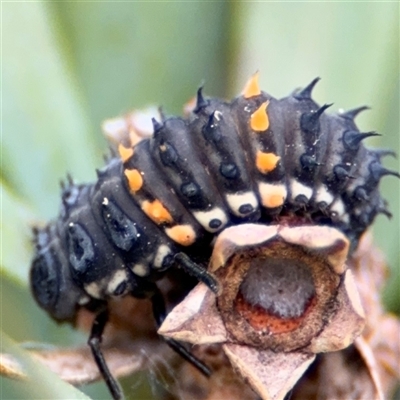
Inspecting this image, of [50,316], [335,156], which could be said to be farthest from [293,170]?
[50,316]

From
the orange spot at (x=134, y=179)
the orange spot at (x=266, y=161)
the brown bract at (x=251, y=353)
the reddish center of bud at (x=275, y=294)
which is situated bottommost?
the brown bract at (x=251, y=353)

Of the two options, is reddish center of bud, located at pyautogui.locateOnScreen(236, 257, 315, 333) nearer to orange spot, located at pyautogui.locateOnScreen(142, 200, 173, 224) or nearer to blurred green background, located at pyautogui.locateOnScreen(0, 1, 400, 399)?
orange spot, located at pyautogui.locateOnScreen(142, 200, 173, 224)

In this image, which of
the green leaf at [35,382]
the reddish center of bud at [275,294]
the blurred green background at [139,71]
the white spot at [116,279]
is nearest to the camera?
the green leaf at [35,382]

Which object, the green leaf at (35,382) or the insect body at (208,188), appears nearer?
the green leaf at (35,382)

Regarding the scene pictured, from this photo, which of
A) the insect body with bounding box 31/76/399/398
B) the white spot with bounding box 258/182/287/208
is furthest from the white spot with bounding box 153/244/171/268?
the white spot with bounding box 258/182/287/208

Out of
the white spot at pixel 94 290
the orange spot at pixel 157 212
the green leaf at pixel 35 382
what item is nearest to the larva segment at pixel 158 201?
the orange spot at pixel 157 212

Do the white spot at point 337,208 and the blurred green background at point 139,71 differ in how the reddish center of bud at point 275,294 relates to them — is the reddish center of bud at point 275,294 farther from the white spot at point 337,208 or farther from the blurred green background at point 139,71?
the blurred green background at point 139,71

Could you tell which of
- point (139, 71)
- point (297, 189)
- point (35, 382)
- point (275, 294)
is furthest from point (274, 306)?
point (139, 71)

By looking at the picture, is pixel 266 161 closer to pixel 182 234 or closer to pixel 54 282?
pixel 182 234
